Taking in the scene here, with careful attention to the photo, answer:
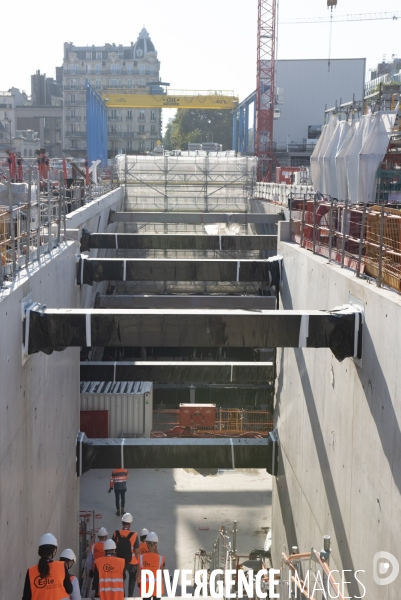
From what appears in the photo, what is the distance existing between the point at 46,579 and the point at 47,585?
58 mm

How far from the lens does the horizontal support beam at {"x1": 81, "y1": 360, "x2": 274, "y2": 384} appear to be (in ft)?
56.5

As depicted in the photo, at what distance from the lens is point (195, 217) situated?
33875 millimetres

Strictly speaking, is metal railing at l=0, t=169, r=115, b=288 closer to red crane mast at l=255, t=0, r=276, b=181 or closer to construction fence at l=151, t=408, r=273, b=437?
construction fence at l=151, t=408, r=273, b=437

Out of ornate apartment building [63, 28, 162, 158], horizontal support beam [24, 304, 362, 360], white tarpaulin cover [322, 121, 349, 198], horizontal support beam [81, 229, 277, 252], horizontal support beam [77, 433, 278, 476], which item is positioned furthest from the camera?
ornate apartment building [63, 28, 162, 158]

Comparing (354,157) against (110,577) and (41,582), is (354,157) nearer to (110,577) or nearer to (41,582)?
(110,577)

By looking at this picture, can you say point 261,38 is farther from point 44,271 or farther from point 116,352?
point 44,271

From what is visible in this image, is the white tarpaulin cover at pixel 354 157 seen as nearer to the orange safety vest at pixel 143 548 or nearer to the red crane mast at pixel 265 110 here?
the orange safety vest at pixel 143 548

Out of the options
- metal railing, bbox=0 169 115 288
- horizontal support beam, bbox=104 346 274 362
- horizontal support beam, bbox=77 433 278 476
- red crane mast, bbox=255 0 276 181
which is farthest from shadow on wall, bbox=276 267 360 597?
red crane mast, bbox=255 0 276 181

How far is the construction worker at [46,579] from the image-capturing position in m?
7.65

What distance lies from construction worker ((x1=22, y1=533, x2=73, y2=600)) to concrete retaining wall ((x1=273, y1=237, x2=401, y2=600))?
3.27m

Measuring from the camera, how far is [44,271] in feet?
33.7

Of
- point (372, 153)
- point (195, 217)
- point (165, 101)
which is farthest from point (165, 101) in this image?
point (372, 153)

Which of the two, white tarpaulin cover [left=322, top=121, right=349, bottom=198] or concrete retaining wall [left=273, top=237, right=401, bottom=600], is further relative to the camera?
white tarpaulin cover [left=322, top=121, right=349, bottom=198]

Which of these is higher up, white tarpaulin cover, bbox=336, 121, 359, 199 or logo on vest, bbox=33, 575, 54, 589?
white tarpaulin cover, bbox=336, 121, 359, 199
